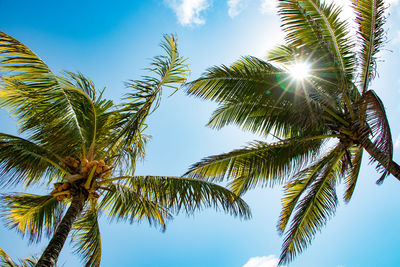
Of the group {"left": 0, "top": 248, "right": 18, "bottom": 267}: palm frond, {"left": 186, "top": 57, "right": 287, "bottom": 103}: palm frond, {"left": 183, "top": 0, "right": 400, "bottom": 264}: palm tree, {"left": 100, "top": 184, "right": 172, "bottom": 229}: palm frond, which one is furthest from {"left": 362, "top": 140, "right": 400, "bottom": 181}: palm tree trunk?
{"left": 0, "top": 248, "right": 18, "bottom": 267}: palm frond

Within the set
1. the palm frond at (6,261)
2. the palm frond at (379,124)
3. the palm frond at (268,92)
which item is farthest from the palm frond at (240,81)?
the palm frond at (6,261)

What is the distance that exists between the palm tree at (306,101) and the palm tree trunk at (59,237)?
2.33 m

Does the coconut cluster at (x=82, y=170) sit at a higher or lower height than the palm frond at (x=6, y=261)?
higher

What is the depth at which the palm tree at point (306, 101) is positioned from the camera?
598 centimetres

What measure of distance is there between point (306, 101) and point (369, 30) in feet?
6.72

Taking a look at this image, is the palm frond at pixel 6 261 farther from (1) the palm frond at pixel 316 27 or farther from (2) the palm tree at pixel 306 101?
(1) the palm frond at pixel 316 27

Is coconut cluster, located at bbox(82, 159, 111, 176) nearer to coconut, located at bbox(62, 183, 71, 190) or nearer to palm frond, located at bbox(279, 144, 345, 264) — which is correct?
coconut, located at bbox(62, 183, 71, 190)

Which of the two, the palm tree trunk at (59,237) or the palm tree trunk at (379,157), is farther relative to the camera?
the palm tree trunk at (379,157)

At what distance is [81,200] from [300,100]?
4.58 metres

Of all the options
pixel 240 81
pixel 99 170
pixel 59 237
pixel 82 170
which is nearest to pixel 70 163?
pixel 82 170

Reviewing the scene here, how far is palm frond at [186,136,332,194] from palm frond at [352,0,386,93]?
1.74m

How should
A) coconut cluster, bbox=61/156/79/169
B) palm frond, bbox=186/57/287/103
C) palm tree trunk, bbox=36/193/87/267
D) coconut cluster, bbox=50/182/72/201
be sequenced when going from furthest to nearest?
palm frond, bbox=186/57/287/103 < coconut cluster, bbox=61/156/79/169 < coconut cluster, bbox=50/182/72/201 < palm tree trunk, bbox=36/193/87/267

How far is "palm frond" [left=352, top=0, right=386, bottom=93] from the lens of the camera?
5938 millimetres

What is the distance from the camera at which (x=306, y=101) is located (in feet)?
18.9
